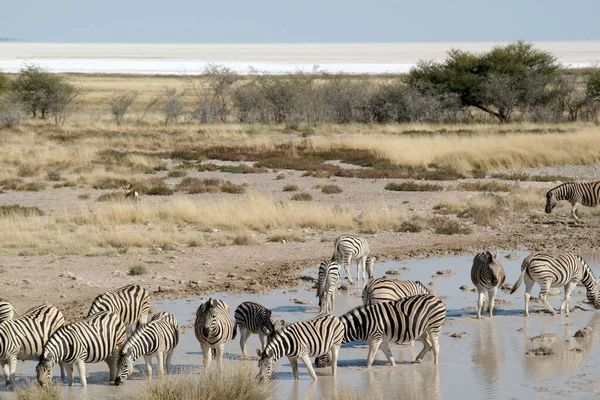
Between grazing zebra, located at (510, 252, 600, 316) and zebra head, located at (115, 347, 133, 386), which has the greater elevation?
grazing zebra, located at (510, 252, 600, 316)

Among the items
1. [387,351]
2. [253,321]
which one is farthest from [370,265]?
[253,321]

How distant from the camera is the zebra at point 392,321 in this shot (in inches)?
484

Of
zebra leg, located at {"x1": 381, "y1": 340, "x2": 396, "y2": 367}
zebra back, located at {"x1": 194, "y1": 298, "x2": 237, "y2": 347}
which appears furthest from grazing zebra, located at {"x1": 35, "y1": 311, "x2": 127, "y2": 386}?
zebra leg, located at {"x1": 381, "y1": 340, "x2": 396, "y2": 367}

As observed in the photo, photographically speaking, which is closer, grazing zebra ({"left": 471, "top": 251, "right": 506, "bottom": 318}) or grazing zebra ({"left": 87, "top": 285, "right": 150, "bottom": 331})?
grazing zebra ({"left": 87, "top": 285, "right": 150, "bottom": 331})

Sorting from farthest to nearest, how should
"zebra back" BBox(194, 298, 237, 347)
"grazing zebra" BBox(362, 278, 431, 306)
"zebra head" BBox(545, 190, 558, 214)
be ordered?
"zebra head" BBox(545, 190, 558, 214)
"grazing zebra" BBox(362, 278, 431, 306)
"zebra back" BBox(194, 298, 237, 347)

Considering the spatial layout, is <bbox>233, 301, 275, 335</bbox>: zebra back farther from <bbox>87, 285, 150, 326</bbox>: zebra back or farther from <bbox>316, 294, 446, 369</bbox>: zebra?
<bbox>87, 285, 150, 326</bbox>: zebra back

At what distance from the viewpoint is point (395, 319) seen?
485 inches

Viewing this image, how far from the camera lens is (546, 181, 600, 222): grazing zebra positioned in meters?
24.9

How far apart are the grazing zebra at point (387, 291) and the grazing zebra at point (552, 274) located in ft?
6.51

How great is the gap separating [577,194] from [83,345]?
54.5 ft

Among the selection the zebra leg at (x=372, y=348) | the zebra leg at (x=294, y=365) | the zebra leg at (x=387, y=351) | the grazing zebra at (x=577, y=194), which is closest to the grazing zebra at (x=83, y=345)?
the zebra leg at (x=294, y=365)

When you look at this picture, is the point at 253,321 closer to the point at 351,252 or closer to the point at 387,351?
the point at 387,351

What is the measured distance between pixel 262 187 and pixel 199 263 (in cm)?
1168

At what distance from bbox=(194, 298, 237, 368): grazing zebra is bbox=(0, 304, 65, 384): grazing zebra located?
165 cm
